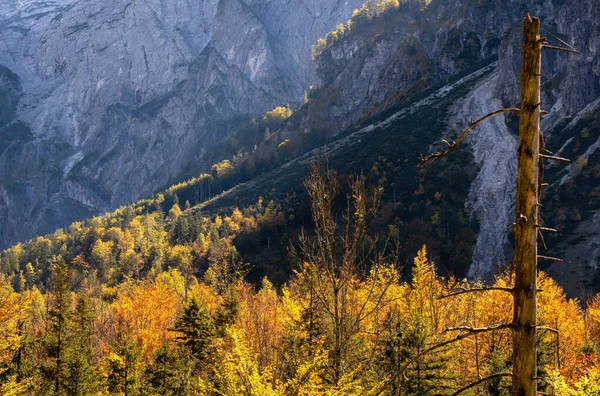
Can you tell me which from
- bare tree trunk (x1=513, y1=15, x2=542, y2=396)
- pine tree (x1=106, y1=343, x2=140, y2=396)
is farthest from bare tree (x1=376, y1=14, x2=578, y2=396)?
pine tree (x1=106, y1=343, x2=140, y2=396)

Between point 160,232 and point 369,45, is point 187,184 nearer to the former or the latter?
point 160,232

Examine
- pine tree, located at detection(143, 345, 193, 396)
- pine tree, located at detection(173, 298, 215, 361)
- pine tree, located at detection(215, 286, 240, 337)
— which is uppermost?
pine tree, located at detection(215, 286, 240, 337)

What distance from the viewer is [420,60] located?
168 metres

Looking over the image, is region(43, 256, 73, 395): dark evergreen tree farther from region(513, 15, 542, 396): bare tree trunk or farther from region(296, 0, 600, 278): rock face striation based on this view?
region(296, 0, 600, 278): rock face striation

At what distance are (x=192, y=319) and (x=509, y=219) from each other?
73.7 meters

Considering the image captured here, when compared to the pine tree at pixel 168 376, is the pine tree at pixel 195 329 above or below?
above

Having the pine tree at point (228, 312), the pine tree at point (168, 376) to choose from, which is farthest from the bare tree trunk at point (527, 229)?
the pine tree at point (228, 312)

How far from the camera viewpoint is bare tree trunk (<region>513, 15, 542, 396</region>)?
337cm

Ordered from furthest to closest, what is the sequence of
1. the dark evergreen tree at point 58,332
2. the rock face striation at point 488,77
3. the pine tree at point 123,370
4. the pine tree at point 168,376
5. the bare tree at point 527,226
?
1. the rock face striation at point 488,77
2. the dark evergreen tree at point 58,332
3. the pine tree at point 123,370
4. the pine tree at point 168,376
5. the bare tree at point 527,226

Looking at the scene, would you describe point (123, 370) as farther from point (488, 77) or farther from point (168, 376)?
point (488, 77)

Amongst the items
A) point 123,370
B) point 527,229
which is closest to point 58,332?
point 123,370

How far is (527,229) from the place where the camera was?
3443 mm

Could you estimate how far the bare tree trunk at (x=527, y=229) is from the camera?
3.37 metres

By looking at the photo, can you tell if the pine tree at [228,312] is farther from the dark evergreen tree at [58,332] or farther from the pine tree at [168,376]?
the dark evergreen tree at [58,332]
